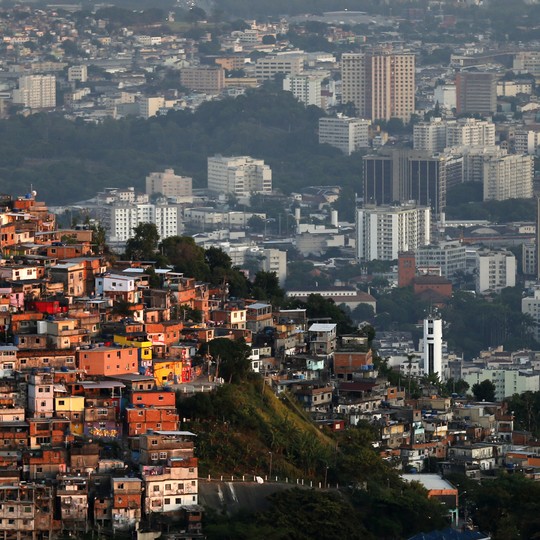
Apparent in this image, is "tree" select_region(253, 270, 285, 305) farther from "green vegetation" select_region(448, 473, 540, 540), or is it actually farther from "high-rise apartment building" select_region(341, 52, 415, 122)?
"high-rise apartment building" select_region(341, 52, 415, 122)

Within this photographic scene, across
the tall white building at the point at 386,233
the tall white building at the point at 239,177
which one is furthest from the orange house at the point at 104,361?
the tall white building at the point at 239,177

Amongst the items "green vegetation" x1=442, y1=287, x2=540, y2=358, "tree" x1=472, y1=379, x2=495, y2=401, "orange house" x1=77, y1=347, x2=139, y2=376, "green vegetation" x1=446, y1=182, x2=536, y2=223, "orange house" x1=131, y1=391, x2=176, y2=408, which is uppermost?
"orange house" x1=77, y1=347, x2=139, y2=376

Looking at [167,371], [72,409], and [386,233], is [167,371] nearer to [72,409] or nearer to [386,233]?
[72,409]

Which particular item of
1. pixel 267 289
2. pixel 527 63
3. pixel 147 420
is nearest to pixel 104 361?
pixel 147 420

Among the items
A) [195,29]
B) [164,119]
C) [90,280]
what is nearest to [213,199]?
[164,119]

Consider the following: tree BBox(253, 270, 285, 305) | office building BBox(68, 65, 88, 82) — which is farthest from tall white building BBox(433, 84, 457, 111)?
tree BBox(253, 270, 285, 305)
